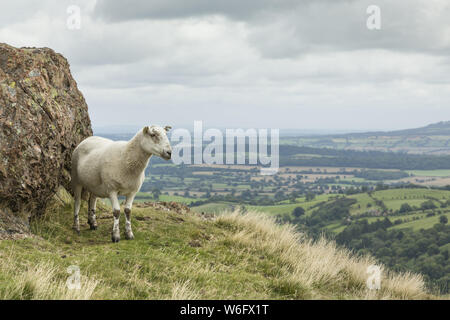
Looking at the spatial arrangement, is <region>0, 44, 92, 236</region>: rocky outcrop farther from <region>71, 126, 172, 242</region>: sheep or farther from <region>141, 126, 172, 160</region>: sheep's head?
<region>141, 126, 172, 160</region>: sheep's head

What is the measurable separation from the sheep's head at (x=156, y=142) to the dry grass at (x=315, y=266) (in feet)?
12.4

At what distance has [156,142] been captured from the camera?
11.7 m

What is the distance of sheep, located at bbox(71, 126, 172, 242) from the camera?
38.8 feet

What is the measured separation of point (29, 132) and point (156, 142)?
10.8 ft

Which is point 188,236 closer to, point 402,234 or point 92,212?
point 92,212

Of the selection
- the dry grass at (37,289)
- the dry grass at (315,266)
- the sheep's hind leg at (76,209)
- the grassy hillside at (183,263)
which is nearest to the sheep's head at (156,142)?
the grassy hillside at (183,263)

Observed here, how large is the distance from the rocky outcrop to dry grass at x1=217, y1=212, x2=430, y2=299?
221 inches

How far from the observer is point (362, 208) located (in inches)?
5846

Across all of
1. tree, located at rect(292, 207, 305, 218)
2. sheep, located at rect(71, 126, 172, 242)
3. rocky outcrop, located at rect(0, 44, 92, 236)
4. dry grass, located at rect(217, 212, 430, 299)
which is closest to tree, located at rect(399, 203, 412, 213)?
tree, located at rect(292, 207, 305, 218)

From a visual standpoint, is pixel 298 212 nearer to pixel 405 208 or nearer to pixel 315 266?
pixel 405 208

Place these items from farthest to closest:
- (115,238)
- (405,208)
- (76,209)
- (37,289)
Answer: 1. (405,208)
2. (76,209)
3. (115,238)
4. (37,289)

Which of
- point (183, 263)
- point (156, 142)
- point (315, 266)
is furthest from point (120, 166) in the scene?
point (315, 266)

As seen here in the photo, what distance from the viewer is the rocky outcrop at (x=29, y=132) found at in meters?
11.5

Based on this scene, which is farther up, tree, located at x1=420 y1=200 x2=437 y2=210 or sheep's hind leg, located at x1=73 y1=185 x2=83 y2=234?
sheep's hind leg, located at x1=73 y1=185 x2=83 y2=234
